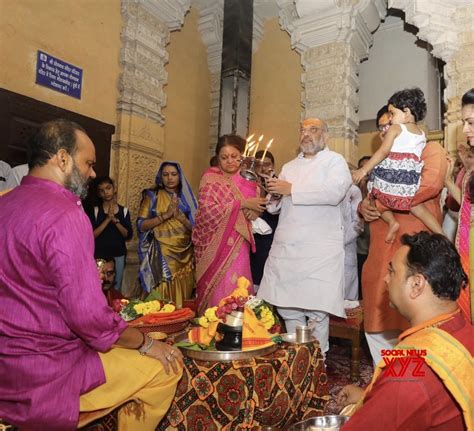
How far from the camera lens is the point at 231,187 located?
11.6 feet

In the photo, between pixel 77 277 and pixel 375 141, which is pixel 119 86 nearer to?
pixel 375 141

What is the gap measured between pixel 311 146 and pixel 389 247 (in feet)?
3.15

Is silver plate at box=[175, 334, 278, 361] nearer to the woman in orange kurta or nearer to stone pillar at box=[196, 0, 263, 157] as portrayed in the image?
the woman in orange kurta

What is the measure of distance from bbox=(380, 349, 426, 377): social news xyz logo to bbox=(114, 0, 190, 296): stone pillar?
4491 millimetres

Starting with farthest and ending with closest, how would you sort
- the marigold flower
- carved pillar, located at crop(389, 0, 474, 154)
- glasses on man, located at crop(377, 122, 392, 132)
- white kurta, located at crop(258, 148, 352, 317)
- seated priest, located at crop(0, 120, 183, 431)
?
carved pillar, located at crop(389, 0, 474, 154)
white kurta, located at crop(258, 148, 352, 317)
glasses on man, located at crop(377, 122, 392, 132)
the marigold flower
seated priest, located at crop(0, 120, 183, 431)

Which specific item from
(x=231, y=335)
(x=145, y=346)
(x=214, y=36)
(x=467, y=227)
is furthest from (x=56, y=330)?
(x=214, y=36)

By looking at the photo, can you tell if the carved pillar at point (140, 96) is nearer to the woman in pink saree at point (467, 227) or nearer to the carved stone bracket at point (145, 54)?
the carved stone bracket at point (145, 54)

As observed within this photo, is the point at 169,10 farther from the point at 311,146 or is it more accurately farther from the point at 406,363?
the point at 406,363

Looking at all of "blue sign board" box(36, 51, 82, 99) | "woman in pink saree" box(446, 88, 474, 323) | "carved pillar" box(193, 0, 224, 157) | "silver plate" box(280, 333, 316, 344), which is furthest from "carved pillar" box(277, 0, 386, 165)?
"silver plate" box(280, 333, 316, 344)

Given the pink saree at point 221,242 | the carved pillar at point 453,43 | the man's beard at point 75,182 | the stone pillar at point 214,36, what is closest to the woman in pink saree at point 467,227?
the pink saree at point 221,242

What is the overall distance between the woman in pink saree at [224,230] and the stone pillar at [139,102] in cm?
206

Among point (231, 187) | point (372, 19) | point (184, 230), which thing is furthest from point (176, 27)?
point (231, 187)

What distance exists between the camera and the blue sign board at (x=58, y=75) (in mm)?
4414

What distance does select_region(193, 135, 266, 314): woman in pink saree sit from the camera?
3.37m
